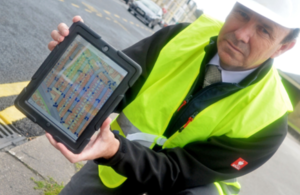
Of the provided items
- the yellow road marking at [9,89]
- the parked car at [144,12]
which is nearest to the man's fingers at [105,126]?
the yellow road marking at [9,89]

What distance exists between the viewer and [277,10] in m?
1.48

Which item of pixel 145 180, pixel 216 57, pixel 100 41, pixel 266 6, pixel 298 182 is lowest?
pixel 298 182

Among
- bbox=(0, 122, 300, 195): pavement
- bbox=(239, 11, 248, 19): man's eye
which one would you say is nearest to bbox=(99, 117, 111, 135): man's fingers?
bbox=(239, 11, 248, 19): man's eye

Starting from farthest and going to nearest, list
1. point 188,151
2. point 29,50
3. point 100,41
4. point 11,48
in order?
1. point 29,50
2. point 11,48
3. point 188,151
4. point 100,41

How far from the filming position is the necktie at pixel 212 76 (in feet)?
5.38

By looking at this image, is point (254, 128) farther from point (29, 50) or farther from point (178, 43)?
point (29, 50)

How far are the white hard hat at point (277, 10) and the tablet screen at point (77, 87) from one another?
910 mm

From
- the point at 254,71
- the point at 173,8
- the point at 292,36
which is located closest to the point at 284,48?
the point at 292,36

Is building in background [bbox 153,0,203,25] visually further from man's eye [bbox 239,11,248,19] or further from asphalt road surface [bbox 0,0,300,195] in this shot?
man's eye [bbox 239,11,248,19]

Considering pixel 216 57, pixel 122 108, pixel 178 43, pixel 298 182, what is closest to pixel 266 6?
pixel 216 57

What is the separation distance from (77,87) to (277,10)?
4.03 ft

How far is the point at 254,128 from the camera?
145 centimetres

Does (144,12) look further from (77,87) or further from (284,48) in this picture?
(77,87)

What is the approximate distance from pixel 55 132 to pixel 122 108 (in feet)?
1.96
